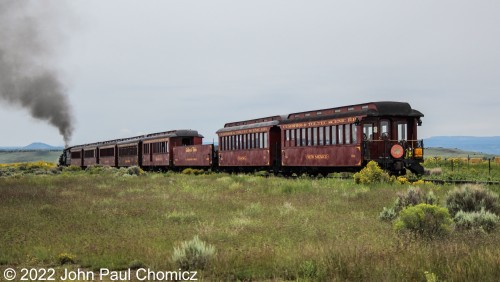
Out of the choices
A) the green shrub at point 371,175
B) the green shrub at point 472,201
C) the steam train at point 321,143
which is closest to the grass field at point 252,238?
the green shrub at point 472,201

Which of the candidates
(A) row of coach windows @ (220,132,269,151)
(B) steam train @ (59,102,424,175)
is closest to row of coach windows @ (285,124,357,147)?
(B) steam train @ (59,102,424,175)

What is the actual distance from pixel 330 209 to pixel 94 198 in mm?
9667

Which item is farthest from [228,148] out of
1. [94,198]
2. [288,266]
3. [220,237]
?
[288,266]

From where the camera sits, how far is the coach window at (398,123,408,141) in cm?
2622

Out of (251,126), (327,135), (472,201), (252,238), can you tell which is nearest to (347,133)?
(327,135)

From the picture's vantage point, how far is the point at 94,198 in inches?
833

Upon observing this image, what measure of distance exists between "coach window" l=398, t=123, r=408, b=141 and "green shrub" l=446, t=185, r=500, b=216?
453 inches

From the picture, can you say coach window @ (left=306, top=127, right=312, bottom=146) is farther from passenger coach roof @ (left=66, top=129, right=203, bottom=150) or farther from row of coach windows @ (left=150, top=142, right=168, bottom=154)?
row of coach windows @ (left=150, top=142, right=168, bottom=154)

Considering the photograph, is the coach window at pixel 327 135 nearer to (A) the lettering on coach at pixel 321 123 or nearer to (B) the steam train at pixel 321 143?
(B) the steam train at pixel 321 143

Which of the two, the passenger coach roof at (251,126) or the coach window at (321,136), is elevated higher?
the passenger coach roof at (251,126)

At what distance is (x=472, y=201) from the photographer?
14.5 meters

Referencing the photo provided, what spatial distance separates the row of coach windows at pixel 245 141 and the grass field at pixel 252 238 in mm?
12803

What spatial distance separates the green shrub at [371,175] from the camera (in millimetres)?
23281

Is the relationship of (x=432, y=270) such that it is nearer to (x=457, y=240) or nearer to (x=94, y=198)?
(x=457, y=240)
